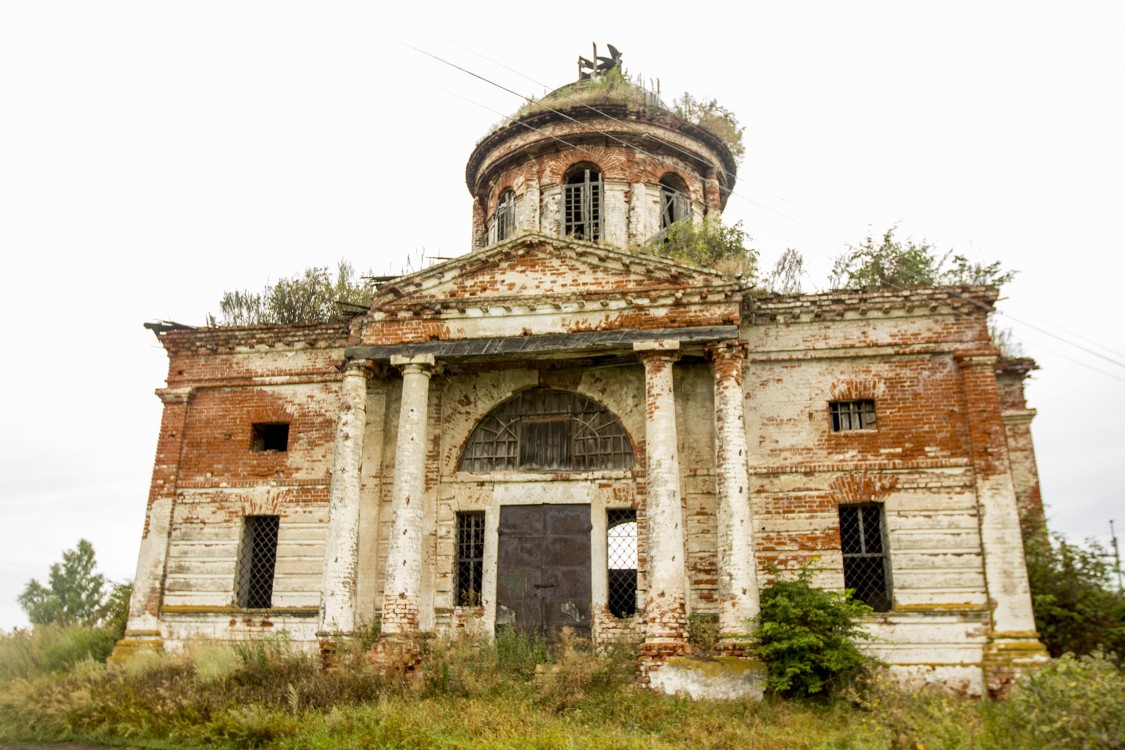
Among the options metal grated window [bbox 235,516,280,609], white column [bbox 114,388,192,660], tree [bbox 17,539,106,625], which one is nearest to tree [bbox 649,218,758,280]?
metal grated window [bbox 235,516,280,609]

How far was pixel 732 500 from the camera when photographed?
12.4 metres

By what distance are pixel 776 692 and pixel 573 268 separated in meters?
6.98

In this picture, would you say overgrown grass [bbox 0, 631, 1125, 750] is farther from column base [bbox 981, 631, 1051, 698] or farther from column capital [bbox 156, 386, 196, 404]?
column capital [bbox 156, 386, 196, 404]

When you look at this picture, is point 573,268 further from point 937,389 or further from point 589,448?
point 937,389

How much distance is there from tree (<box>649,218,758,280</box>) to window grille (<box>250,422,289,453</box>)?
7789 millimetres

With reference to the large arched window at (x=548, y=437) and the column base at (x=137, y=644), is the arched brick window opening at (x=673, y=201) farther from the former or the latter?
the column base at (x=137, y=644)

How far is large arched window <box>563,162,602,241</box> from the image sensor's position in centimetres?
1828

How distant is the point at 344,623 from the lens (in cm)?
1287

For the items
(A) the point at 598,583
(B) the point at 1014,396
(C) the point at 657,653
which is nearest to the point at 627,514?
(A) the point at 598,583

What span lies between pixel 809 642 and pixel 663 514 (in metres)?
A: 2.61

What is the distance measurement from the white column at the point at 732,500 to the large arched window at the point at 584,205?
5970 millimetres

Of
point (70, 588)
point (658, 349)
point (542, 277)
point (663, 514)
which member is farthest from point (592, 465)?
point (70, 588)

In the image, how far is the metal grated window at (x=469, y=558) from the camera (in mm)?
14133

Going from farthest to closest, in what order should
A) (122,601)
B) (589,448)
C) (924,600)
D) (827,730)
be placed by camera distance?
(122,601), (589,448), (924,600), (827,730)
